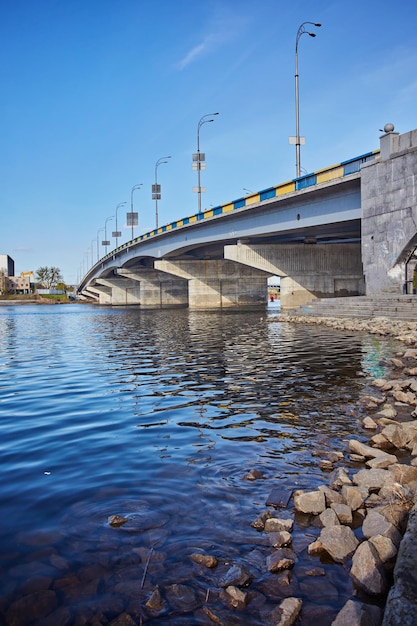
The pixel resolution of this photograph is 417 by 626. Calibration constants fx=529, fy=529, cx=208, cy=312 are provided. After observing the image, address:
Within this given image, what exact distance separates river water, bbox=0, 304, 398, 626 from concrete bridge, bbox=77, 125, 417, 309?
15.3 metres

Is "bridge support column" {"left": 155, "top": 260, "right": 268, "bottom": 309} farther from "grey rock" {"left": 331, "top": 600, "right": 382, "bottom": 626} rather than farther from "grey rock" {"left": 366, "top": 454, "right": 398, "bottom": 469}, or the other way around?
"grey rock" {"left": 331, "top": 600, "right": 382, "bottom": 626}

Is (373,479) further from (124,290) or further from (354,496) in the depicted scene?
(124,290)

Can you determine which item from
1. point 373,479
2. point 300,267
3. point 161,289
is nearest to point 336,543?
point 373,479

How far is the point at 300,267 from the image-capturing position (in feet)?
143

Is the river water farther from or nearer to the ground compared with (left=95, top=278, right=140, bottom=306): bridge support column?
nearer to the ground

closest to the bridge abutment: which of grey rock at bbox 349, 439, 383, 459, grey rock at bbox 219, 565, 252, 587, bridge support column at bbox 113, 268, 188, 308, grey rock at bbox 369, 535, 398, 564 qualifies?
grey rock at bbox 349, 439, 383, 459

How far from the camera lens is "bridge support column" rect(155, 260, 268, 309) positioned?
6197 centimetres

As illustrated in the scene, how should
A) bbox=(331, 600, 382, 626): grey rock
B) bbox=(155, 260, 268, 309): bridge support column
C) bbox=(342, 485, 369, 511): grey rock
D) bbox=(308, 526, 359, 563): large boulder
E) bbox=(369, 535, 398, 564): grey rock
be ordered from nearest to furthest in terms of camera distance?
1. bbox=(331, 600, 382, 626): grey rock
2. bbox=(369, 535, 398, 564): grey rock
3. bbox=(308, 526, 359, 563): large boulder
4. bbox=(342, 485, 369, 511): grey rock
5. bbox=(155, 260, 268, 309): bridge support column

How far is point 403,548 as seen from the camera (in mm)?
3359

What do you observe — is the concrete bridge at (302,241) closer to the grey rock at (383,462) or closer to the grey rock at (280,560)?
the grey rock at (383,462)

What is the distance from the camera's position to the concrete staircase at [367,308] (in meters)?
23.7

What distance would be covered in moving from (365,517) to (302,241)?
4272cm

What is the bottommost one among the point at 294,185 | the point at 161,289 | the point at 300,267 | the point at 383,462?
the point at 383,462

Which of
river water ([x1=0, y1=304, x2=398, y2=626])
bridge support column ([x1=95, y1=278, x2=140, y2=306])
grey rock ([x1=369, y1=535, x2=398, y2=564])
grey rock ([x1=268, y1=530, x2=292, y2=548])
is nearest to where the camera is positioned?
river water ([x1=0, y1=304, x2=398, y2=626])
